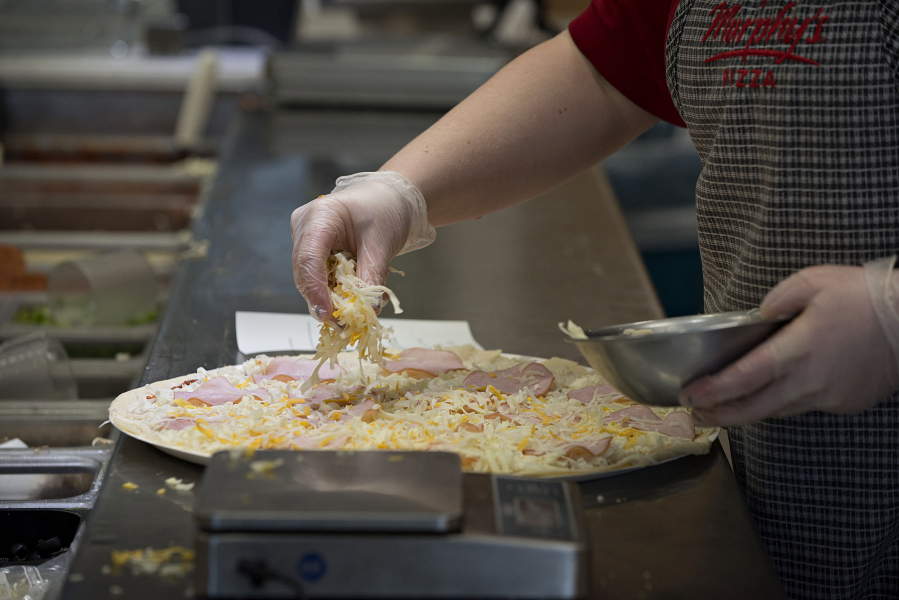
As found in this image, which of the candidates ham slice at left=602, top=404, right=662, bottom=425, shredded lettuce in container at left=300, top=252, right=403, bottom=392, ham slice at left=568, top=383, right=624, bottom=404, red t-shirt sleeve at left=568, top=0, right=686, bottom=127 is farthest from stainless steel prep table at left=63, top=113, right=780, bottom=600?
red t-shirt sleeve at left=568, top=0, right=686, bottom=127

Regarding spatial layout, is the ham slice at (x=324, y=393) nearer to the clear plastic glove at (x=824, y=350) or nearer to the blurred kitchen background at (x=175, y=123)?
the clear plastic glove at (x=824, y=350)

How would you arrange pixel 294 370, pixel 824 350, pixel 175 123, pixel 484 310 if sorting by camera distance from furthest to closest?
pixel 175 123 → pixel 484 310 → pixel 294 370 → pixel 824 350

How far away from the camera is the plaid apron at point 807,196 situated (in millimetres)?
1189

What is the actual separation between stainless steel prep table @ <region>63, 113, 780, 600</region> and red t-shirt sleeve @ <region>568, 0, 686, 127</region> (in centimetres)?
58

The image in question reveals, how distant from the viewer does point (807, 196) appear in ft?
4.03

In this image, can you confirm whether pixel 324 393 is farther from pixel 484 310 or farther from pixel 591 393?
pixel 484 310

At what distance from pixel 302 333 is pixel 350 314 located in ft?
1.79

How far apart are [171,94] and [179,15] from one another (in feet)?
4.57

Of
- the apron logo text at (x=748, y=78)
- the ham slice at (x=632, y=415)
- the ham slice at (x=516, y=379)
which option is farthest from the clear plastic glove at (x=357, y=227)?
the apron logo text at (x=748, y=78)

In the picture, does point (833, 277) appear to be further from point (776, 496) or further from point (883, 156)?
point (776, 496)

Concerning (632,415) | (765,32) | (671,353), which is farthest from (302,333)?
(765,32)

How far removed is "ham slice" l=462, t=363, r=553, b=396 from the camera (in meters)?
1.53

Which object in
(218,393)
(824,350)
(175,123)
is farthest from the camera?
(175,123)

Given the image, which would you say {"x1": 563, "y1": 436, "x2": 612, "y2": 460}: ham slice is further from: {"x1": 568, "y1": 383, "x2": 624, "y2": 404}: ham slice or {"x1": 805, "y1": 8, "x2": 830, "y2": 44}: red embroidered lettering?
{"x1": 805, "y1": 8, "x2": 830, "y2": 44}: red embroidered lettering
